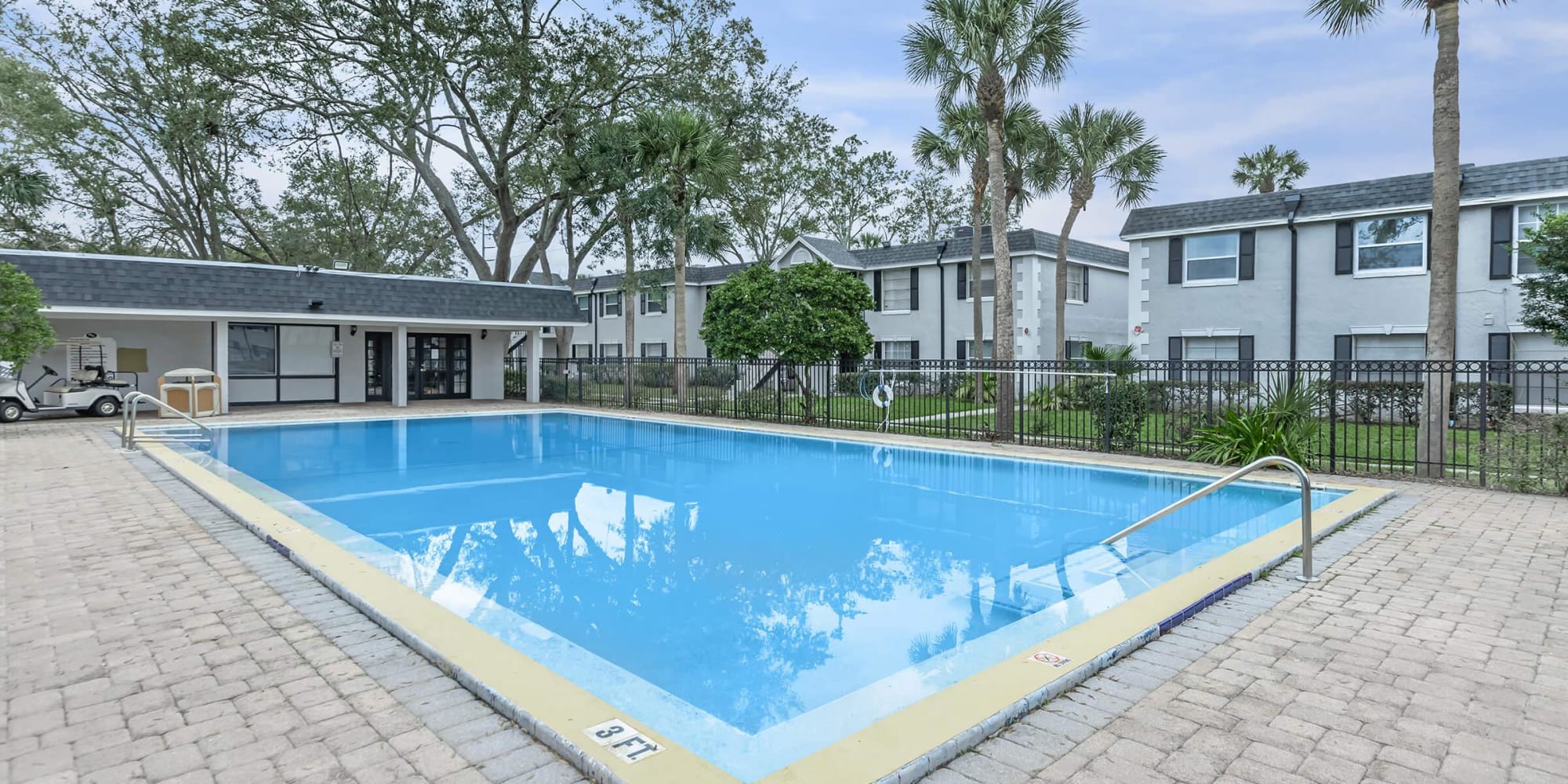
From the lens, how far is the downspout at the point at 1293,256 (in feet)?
62.6

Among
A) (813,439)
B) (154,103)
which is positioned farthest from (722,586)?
(154,103)

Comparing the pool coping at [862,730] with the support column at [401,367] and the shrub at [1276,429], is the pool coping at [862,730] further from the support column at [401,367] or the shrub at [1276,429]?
the support column at [401,367]

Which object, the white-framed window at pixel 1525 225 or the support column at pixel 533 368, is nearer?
the white-framed window at pixel 1525 225

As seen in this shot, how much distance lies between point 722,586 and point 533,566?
176cm

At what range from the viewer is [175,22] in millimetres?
22203

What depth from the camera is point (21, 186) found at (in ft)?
73.7

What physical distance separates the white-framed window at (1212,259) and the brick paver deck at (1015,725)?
50.9ft

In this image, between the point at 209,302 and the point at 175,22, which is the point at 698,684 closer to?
the point at 209,302

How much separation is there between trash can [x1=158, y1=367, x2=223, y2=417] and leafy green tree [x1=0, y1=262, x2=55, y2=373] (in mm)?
3546

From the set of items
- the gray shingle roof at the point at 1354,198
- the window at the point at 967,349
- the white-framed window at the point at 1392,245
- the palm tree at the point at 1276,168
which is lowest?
the window at the point at 967,349

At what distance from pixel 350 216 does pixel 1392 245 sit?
108 feet

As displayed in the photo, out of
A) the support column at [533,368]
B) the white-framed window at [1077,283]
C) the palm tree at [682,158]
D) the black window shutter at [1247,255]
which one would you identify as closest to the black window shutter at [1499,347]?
the black window shutter at [1247,255]

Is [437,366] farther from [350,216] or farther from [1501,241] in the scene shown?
[1501,241]

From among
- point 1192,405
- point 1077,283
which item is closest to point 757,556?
point 1192,405
